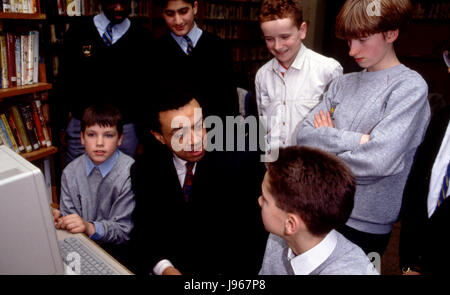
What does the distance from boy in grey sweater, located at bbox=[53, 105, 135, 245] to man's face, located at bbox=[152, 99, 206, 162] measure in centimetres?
37

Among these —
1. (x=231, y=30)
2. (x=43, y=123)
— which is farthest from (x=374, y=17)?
(x=231, y=30)

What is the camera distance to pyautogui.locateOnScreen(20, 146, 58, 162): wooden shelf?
2.19 metres

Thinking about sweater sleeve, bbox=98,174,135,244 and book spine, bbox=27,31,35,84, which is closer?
sweater sleeve, bbox=98,174,135,244

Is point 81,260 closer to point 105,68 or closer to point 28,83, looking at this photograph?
point 105,68

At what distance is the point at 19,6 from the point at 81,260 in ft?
5.32

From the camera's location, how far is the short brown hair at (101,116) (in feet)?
5.70

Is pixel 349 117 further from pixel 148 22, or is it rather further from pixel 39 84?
pixel 148 22

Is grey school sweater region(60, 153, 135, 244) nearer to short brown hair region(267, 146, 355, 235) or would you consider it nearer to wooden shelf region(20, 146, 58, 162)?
wooden shelf region(20, 146, 58, 162)

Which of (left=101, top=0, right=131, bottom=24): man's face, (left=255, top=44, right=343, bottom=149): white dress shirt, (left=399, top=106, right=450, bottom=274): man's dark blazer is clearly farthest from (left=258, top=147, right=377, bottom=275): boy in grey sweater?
(left=101, top=0, right=131, bottom=24): man's face

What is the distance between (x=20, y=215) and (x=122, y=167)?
88 cm

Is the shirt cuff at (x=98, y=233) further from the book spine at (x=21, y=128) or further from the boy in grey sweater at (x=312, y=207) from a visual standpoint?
the book spine at (x=21, y=128)

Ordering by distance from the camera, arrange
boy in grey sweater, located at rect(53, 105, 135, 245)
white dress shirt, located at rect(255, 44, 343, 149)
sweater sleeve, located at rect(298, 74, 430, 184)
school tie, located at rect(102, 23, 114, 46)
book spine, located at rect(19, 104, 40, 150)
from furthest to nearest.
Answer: book spine, located at rect(19, 104, 40, 150) < school tie, located at rect(102, 23, 114, 46) < white dress shirt, located at rect(255, 44, 343, 149) < boy in grey sweater, located at rect(53, 105, 135, 245) < sweater sleeve, located at rect(298, 74, 430, 184)

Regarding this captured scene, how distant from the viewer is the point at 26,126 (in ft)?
7.30
